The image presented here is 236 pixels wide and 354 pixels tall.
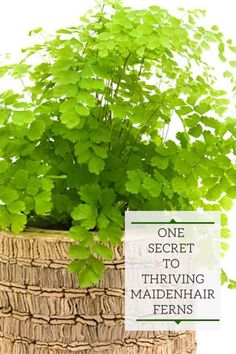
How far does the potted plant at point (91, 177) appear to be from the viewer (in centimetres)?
138

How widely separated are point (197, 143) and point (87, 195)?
231mm

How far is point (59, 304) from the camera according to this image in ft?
4.77

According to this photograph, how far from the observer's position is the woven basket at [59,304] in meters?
1.44

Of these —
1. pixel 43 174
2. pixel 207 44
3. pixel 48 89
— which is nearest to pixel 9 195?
pixel 43 174

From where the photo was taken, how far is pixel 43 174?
1.41 m

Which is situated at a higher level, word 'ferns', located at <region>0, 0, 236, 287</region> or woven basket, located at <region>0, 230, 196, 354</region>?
word 'ferns', located at <region>0, 0, 236, 287</region>

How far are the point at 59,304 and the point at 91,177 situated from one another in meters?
0.25

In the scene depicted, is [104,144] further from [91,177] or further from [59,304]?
[59,304]

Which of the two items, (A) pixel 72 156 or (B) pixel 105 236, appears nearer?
(B) pixel 105 236

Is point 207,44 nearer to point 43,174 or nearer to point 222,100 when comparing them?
point 222,100

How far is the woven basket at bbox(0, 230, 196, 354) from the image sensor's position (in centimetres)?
144

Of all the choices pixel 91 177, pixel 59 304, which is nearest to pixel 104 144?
pixel 91 177

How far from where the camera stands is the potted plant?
54.3 inches

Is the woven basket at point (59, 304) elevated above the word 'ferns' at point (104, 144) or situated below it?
below
